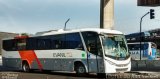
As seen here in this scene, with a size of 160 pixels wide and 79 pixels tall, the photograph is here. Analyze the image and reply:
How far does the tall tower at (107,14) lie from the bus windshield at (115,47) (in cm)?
1245

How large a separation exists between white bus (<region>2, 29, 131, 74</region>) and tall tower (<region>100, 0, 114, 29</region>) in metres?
8.80

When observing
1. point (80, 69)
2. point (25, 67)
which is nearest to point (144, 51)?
point (25, 67)

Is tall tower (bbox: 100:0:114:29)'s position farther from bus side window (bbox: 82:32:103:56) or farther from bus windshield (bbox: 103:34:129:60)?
bus side window (bbox: 82:32:103:56)

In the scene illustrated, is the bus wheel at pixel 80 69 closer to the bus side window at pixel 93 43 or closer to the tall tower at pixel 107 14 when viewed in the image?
the bus side window at pixel 93 43

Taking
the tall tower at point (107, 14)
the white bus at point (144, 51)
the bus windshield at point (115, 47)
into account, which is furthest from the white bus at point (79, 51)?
the white bus at point (144, 51)

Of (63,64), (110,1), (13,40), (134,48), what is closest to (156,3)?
(134,48)

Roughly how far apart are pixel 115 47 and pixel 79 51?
7.58 feet

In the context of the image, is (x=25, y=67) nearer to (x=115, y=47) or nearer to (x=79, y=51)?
(x=79, y=51)

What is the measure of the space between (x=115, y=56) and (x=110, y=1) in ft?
47.3

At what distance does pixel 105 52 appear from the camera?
2436cm

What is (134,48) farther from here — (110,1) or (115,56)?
(115,56)

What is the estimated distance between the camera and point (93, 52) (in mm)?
24844

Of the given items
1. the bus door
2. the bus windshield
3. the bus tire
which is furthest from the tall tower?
the bus door

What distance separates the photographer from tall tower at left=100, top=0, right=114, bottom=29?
37906 millimetres
